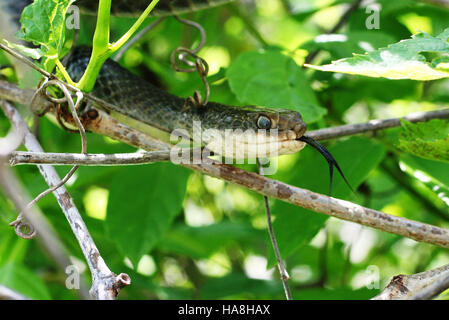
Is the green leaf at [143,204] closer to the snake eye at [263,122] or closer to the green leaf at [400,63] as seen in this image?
the snake eye at [263,122]

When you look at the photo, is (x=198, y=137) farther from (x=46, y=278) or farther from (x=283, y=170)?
(x=283, y=170)

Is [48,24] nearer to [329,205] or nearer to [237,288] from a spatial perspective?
[329,205]

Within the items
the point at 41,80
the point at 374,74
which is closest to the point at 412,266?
the point at 374,74

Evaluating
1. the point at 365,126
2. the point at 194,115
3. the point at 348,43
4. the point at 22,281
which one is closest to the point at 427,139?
the point at 365,126

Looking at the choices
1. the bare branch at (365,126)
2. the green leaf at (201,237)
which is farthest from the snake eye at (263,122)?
the green leaf at (201,237)

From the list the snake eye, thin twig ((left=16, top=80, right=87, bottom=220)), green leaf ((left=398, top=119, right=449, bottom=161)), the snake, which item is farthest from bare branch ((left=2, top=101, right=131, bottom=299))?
green leaf ((left=398, top=119, right=449, bottom=161))

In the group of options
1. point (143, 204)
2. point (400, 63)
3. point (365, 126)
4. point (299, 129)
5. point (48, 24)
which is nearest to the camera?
point (400, 63)

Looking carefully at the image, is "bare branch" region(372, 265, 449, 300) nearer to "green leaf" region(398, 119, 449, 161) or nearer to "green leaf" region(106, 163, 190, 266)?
"green leaf" region(398, 119, 449, 161)
